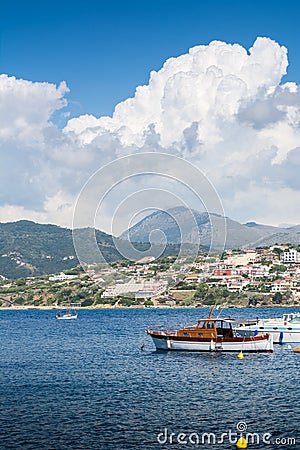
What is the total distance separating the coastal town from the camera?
145875 millimetres

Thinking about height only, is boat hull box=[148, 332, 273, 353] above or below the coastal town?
below

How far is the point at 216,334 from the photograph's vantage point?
157 ft

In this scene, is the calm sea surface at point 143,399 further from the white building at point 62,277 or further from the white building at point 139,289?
the white building at point 62,277

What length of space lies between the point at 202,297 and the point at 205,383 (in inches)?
4579

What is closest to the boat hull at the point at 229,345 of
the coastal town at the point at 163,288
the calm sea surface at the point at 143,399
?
the calm sea surface at the point at 143,399

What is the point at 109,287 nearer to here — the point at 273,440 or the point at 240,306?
the point at 240,306

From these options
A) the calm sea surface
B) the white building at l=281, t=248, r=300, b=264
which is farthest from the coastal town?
A: the calm sea surface

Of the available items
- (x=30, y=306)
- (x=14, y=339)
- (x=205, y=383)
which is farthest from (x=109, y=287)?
(x=205, y=383)

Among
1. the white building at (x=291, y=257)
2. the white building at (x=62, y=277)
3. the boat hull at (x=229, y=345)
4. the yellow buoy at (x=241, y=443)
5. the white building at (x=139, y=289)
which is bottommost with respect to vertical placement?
the yellow buoy at (x=241, y=443)

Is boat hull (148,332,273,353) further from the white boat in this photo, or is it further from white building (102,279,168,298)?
white building (102,279,168,298)
